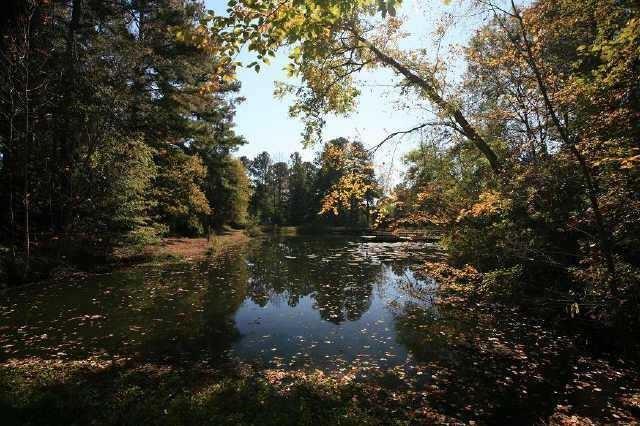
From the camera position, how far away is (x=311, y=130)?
10.5 metres

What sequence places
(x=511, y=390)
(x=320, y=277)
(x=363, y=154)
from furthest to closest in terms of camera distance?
1. (x=320, y=277)
2. (x=363, y=154)
3. (x=511, y=390)

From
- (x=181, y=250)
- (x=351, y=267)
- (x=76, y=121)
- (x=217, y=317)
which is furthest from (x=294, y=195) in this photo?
(x=217, y=317)

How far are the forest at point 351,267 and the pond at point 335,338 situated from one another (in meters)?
0.07

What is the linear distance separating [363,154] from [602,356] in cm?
713

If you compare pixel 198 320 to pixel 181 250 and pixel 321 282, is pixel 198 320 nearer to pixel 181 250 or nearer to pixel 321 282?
pixel 321 282

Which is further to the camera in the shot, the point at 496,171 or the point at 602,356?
the point at 496,171

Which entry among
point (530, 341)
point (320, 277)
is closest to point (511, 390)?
point (530, 341)

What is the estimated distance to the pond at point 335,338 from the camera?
20.7 ft

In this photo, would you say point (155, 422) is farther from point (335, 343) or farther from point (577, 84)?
point (577, 84)

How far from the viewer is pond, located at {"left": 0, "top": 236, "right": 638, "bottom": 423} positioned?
630 cm

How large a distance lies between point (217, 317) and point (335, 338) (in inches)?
144

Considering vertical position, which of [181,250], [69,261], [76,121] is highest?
[76,121]

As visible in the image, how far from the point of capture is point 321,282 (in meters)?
16.4

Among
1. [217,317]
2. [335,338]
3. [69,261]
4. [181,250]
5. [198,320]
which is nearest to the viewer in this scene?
[335,338]
